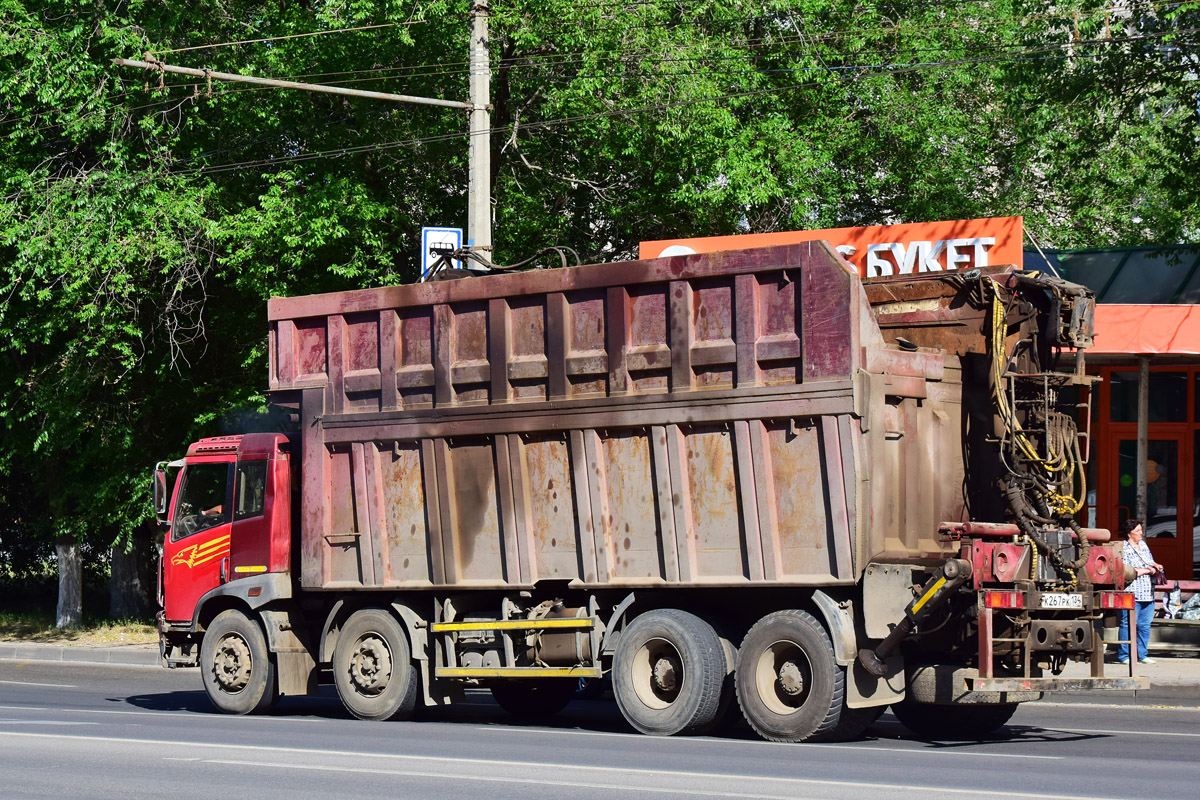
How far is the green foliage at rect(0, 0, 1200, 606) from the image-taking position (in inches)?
786

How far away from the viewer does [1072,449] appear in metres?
11.3

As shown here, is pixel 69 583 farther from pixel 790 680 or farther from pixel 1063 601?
pixel 1063 601

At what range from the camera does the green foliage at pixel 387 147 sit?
65.5 feet

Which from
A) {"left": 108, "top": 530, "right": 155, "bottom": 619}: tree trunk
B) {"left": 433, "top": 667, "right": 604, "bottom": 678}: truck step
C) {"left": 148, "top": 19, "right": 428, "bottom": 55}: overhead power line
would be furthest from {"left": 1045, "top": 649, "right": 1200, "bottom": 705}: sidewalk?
{"left": 108, "top": 530, "right": 155, "bottom": 619}: tree trunk

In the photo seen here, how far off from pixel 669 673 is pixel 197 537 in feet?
17.5

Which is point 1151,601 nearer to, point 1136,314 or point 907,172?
point 1136,314

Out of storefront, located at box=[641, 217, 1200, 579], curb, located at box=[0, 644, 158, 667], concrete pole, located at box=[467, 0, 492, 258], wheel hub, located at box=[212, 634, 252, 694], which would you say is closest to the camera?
wheel hub, located at box=[212, 634, 252, 694]

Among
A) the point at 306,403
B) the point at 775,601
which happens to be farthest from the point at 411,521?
the point at 775,601

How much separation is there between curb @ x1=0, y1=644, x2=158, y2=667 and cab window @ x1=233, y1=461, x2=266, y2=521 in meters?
8.12

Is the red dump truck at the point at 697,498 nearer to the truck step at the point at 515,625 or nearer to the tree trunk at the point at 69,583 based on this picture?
the truck step at the point at 515,625

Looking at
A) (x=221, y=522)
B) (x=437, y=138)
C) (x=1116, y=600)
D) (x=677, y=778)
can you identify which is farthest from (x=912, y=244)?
(x=677, y=778)

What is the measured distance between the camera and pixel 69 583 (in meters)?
25.8

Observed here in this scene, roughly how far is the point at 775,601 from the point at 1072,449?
2.53 m

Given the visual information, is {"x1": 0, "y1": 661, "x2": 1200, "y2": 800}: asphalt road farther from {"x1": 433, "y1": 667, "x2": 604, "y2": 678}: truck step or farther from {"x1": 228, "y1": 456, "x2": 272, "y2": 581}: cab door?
{"x1": 228, "y1": 456, "x2": 272, "y2": 581}: cab door
